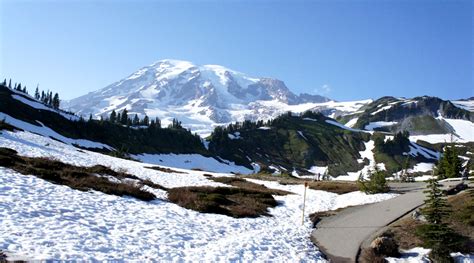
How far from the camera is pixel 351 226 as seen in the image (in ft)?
78.5

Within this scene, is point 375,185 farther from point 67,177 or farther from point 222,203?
point 67,177

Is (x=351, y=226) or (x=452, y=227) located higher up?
(x=452, y=227)

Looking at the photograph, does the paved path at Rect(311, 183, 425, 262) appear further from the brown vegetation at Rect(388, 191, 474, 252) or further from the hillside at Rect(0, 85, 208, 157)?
the hillside at Rect(0, 85, 208, 157)

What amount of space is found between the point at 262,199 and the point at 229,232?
1408cm

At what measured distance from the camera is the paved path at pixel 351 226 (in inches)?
723

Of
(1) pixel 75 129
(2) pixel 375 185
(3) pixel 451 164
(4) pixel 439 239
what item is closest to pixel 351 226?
(4) pixel 439 239

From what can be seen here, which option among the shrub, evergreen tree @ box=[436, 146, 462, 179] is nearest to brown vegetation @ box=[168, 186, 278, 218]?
the shrub

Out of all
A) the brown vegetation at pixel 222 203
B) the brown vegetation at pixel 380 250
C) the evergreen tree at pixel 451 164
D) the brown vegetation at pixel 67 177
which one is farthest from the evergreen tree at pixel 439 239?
the evergreen tree at pixel 451 164

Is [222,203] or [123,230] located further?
[222,203]

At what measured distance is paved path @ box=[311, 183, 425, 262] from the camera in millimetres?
18359

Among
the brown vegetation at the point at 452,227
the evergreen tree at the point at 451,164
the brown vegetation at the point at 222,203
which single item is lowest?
the brown vegetation at the point at 222,203

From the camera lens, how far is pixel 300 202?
117 feet

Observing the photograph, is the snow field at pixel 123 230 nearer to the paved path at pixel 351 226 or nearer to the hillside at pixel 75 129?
the paved path at pixel 351 226

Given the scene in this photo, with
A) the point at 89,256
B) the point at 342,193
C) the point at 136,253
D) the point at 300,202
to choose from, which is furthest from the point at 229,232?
the point at 342,193
